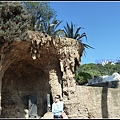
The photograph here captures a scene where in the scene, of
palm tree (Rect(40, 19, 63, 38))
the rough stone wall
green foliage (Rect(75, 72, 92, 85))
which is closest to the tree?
palm tree (Rect(40, 19, 63, 38))

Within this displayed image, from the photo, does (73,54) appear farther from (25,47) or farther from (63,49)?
(25,47)

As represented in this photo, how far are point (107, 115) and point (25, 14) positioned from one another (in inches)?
319

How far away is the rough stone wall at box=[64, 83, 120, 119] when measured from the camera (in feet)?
44.1

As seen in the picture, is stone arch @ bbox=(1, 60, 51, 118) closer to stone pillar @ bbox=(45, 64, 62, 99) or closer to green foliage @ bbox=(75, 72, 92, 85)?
stone pillar @ bbox=(45, 64, 62, 99)

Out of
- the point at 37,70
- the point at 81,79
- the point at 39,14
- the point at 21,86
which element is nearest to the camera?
the point at 39,14

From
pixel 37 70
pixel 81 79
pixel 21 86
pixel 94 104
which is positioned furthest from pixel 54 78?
pixel 81 79

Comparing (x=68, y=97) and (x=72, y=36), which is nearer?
(x=68, y=97)

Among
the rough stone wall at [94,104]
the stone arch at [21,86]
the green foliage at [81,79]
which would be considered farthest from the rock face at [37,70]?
the green foliage at [81,79]

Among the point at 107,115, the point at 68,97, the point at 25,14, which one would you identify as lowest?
the point at 107,115

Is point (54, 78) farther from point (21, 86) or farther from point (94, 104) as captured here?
point (21, 86)

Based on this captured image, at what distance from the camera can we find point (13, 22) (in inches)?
461

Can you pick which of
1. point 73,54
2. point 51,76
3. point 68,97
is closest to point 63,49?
point 73,54

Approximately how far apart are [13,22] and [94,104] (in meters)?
7.15

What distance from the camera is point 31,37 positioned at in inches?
501
